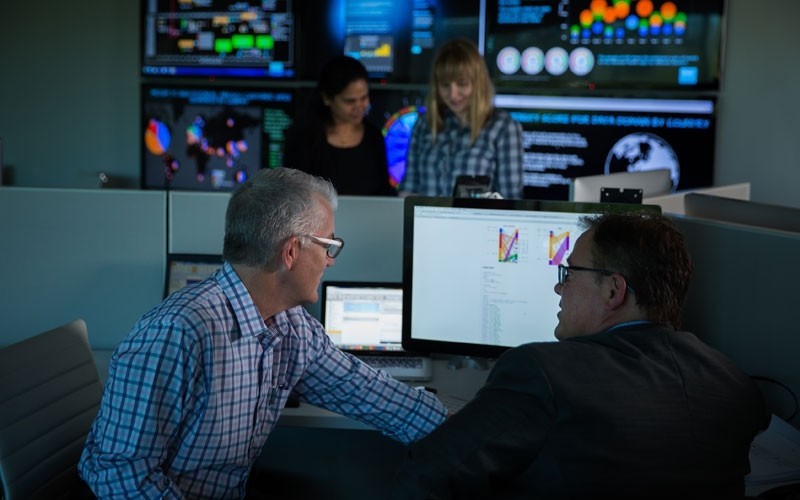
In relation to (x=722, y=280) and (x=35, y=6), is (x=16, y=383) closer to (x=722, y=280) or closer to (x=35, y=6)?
(x=722, y=280)

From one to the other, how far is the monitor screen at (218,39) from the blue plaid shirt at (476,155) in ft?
4.55

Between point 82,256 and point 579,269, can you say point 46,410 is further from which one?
point 579,269

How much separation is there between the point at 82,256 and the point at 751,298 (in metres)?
1.75

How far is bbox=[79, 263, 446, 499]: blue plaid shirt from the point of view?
154cm

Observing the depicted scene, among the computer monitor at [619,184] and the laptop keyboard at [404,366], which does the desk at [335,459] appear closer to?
the laptop keyboard at [404,366]

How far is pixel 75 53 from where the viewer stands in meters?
4.82

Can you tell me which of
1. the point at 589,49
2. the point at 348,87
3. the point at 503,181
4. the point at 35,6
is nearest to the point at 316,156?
the point at 348,87

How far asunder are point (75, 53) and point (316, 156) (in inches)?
77.2

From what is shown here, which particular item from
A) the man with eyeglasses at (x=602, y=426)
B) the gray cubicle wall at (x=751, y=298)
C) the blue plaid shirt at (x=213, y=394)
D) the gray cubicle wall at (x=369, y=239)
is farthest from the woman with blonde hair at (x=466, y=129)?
the man with eyeglasses at (x=602, y=426)

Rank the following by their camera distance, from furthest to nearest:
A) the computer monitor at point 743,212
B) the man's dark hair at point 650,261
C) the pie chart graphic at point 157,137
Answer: the pie chart graphic at point 157,137
the computer monitor at point 743,212
the man's dark hair at point 650,261

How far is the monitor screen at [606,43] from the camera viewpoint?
437 centimetres

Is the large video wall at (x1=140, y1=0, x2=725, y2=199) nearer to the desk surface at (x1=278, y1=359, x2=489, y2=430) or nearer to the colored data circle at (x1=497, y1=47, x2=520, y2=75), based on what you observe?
the colored data circle at (x1=497, y1=47, x2=520, y2=75)

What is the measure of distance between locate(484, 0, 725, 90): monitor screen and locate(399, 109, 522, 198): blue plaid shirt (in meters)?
1.11

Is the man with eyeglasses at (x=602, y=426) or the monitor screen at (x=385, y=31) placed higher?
the monitor screen at (x=385, y=31)
